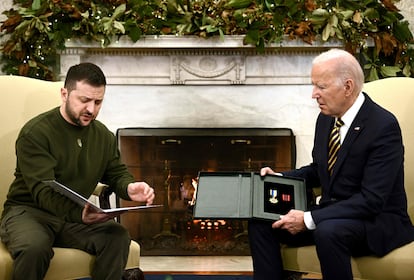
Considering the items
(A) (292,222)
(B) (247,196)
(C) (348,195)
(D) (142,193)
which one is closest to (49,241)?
A: (D) (142,193)

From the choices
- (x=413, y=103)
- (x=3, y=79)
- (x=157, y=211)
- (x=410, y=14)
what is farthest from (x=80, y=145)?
(x=410, y=14)

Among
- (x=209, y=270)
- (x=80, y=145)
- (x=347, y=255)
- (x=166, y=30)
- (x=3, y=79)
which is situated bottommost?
(x=209, y=270)

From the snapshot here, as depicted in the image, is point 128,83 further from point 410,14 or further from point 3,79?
point 410,14

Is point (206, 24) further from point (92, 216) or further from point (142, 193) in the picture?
point (92, 216)

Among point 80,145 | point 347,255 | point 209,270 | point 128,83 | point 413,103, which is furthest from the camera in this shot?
point 128,83

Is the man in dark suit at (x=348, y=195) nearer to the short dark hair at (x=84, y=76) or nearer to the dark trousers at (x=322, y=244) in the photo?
the dark trousers at (x=322, y=244)

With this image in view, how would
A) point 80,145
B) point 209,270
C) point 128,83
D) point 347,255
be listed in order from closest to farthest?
point 347,255 < point 80,145 < point 209,270 < point 128,83

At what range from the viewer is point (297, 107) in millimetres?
5000

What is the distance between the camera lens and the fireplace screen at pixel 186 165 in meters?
5.09

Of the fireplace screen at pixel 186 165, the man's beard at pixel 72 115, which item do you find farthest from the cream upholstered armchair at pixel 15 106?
the fireplace screen at pixel 186 165

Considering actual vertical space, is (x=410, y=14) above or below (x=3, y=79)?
above

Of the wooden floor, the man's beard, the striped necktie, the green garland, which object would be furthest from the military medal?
the green garland

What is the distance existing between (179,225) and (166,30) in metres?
1.31

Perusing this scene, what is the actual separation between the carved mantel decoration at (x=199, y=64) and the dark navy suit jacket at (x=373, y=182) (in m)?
1.89
